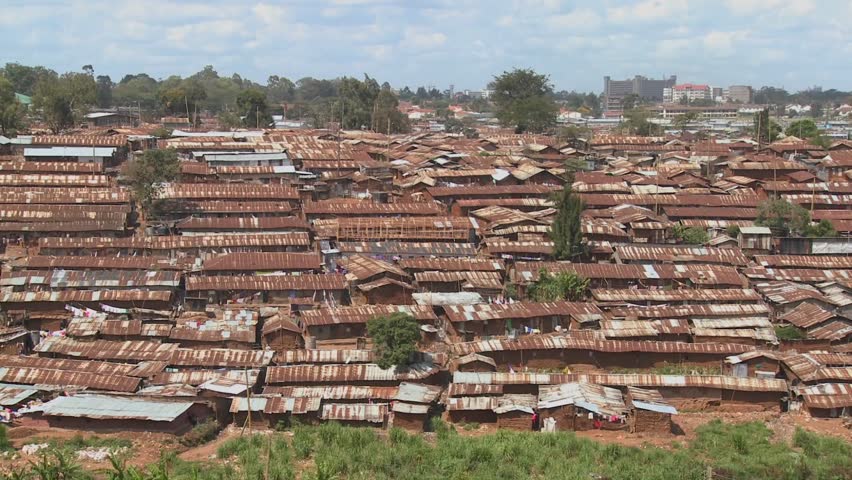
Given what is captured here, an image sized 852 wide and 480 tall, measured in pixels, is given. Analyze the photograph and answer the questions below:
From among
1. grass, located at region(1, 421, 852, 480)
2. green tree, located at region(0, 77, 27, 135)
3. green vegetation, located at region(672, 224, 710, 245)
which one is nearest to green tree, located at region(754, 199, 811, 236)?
green vegetation, located at region(672, 224, 710, 245)

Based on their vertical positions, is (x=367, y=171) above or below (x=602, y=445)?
above

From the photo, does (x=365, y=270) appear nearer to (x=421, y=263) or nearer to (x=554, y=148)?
(x=421, y=263)

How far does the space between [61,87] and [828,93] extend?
6628 inches

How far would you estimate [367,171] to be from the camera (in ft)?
140

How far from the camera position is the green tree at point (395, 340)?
20875 mm

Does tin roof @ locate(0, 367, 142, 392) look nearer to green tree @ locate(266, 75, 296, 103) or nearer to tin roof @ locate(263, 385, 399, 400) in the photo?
tin roof @ locate(263, 385, 399, 400)

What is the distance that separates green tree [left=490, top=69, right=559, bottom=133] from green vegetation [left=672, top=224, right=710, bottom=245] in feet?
119

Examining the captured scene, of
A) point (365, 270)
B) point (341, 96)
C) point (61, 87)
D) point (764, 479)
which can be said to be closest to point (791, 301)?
point (764, 479)

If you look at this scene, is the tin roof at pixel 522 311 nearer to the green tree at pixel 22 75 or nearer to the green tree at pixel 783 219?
the green tree at pixel 783 219

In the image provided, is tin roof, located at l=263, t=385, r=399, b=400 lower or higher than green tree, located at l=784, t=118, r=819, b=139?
lower

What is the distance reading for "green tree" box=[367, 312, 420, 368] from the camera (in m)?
20.9

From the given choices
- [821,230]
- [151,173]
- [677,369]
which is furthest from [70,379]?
[821,230]

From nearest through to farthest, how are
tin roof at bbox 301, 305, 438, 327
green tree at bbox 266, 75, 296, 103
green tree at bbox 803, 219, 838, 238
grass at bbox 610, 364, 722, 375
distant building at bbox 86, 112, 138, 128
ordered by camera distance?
grass at bbox 610, 364, 722, 375 < tin roof at bbox 301, 305, 438, 327 < green tree at bbox 803, 219, 838, 238 < distant building at bbox 86, 112, 138, 128 < green tree at bbox 266, 75, 296, 103

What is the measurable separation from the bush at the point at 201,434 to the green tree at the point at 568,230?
14.5 meters
